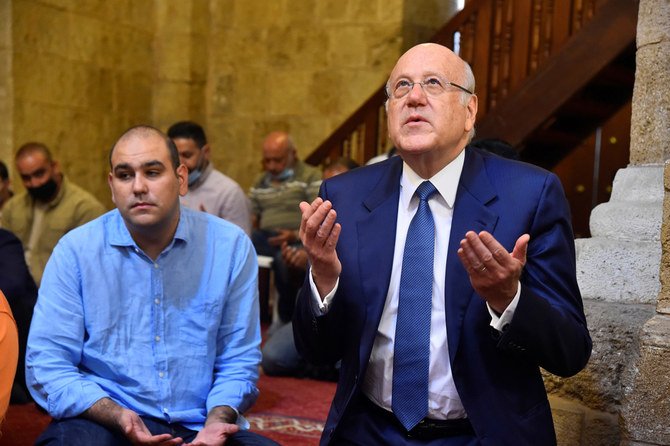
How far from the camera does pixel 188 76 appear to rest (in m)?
9.28

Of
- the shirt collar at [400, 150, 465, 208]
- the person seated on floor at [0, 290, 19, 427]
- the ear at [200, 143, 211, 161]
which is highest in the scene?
the ear at [200, 143, 211, 161]

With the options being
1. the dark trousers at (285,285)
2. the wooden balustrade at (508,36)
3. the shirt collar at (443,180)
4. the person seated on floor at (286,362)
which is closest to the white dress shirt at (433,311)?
the shirt collar at (443,180)

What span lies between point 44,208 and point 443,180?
4.45 m

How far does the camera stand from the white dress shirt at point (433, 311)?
2.34 m

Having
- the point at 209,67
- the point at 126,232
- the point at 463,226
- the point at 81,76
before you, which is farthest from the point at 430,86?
the point at 209,67

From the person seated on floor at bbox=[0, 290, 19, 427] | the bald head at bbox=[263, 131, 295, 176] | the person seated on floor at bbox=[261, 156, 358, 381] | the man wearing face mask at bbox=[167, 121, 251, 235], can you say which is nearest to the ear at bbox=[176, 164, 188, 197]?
the person seated on floor at bbox=[0, 290, 19, 427]

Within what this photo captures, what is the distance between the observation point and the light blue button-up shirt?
278 centimetres

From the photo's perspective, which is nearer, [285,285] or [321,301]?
[321,301]

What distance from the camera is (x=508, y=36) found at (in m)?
6.64

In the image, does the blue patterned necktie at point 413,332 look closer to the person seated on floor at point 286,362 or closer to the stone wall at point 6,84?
the person seated on floor at point 286,362

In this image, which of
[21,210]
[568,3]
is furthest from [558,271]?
[21,210]

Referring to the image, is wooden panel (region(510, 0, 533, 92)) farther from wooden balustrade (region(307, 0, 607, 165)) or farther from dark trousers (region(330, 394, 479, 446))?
dark trousers (region(330, 394, 479, 446))

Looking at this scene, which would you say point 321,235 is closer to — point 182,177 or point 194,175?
point 182,177

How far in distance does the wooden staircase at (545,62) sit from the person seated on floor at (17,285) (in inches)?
136
